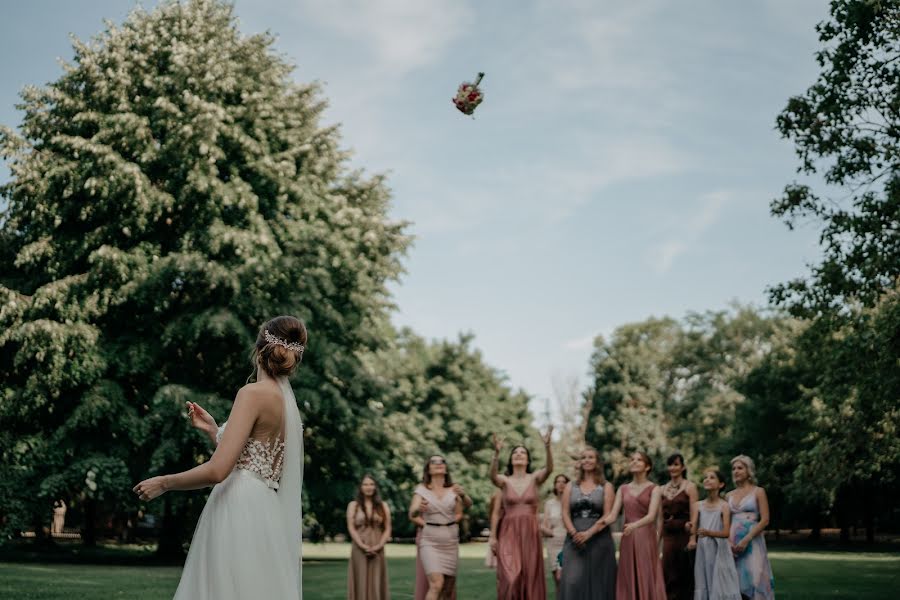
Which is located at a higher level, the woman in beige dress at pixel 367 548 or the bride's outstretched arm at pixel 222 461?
the bride's outstretched arm at pixel 222 461

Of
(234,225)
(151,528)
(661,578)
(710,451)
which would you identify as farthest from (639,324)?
(661,578)

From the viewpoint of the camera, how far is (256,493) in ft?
15.2

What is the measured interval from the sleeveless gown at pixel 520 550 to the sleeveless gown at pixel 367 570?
172cm

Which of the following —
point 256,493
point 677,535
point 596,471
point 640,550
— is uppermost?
point 596,471

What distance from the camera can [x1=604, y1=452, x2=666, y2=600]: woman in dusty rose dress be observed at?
40.7 ft

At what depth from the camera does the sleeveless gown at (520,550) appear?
12.6 meters

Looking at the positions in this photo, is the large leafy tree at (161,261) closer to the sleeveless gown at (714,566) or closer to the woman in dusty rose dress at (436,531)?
the woman in dusty rose dress at (436,531)

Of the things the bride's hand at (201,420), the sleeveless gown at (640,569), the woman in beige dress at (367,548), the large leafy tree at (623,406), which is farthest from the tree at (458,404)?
the bride's hand at (201,420)

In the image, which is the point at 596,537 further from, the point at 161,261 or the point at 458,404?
the point at 458,404

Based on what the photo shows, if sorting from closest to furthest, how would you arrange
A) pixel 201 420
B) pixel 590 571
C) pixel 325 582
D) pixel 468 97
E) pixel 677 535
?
1. pixel 201 420
2. pixel 468 97
3. pixel 590 571
4. pixel 677 535
5. pixel 325 582

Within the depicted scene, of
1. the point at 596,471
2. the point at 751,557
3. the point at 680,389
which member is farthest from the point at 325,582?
the point at 680,389

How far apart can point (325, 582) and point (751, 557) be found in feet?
40.8

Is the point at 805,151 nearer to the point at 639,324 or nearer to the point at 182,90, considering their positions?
the point at 182,90

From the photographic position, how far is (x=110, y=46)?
26969 mm
